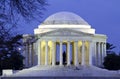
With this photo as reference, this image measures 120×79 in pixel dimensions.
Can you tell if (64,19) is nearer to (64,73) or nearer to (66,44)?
(66,44)

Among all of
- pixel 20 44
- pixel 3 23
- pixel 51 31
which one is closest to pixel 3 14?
pixel 3 23

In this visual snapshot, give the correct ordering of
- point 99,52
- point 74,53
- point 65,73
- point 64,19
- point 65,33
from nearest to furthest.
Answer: point 65,73 < point 65,33 < point 74,53 < point 64,19 < point 99,52

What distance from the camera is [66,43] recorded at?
471ft

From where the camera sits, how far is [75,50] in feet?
468

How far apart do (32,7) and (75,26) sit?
122 metres

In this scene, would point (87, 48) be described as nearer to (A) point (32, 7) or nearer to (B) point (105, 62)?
(B) point (105, 62)

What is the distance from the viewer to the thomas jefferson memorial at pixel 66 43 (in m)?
141

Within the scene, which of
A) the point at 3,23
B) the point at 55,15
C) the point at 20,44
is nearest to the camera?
the point at 3,23

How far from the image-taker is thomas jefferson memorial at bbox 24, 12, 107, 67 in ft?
463

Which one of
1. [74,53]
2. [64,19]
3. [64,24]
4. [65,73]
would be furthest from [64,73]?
[64,19]

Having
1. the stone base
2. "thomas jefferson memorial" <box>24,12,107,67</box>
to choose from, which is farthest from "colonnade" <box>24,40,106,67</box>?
the stone base

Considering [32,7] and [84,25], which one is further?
[84,25]

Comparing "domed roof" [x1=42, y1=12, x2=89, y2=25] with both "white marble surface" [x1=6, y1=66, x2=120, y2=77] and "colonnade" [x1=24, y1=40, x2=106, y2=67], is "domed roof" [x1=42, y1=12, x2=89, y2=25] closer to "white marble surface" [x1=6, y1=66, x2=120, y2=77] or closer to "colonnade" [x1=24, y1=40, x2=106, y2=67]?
"colonnade" [x1=24, y1=40, x2=106, y2=67]

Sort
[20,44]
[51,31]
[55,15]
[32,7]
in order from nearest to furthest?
[32,7]
[20,44]
[51,31]
[55,15]
